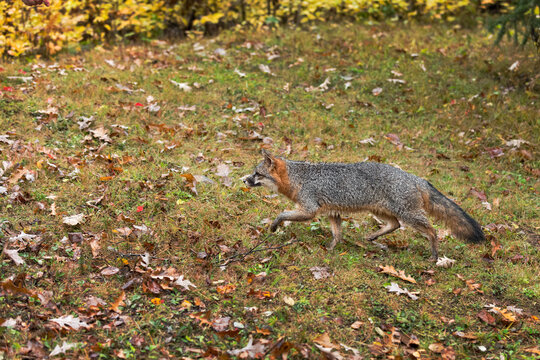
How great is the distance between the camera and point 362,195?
7.61 m

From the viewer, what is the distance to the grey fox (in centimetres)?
741

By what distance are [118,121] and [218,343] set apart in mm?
6705

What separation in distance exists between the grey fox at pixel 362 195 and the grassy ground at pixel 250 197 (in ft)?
1.43

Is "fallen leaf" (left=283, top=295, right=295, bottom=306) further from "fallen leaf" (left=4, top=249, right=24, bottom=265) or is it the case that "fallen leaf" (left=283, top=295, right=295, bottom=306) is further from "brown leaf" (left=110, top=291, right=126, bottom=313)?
"fallen leaf" (left=4, top=249, right=24, bottom=265)

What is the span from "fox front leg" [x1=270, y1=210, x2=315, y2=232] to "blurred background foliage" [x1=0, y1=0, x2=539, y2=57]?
802cm

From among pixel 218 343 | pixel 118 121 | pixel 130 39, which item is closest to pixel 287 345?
pixel 218 343

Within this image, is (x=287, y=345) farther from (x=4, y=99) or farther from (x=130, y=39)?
(x=130, y=39)

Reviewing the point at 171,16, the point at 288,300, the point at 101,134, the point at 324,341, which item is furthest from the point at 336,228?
the point at 171,16

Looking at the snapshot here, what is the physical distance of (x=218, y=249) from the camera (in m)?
7.00

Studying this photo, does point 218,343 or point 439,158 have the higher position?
point 218,343

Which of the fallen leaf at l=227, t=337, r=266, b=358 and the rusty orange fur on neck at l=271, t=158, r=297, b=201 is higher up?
the rusty orange fur on neck at l=271, t=158, r=297, b=201

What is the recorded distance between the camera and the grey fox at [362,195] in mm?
7414

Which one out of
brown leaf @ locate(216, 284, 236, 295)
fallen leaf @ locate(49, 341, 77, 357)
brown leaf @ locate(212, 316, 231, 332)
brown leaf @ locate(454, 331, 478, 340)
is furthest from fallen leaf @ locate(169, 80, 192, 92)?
brown leaf @ locate(454, 331, 478, 340)

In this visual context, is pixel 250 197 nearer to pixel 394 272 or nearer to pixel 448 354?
pixel 394 272
